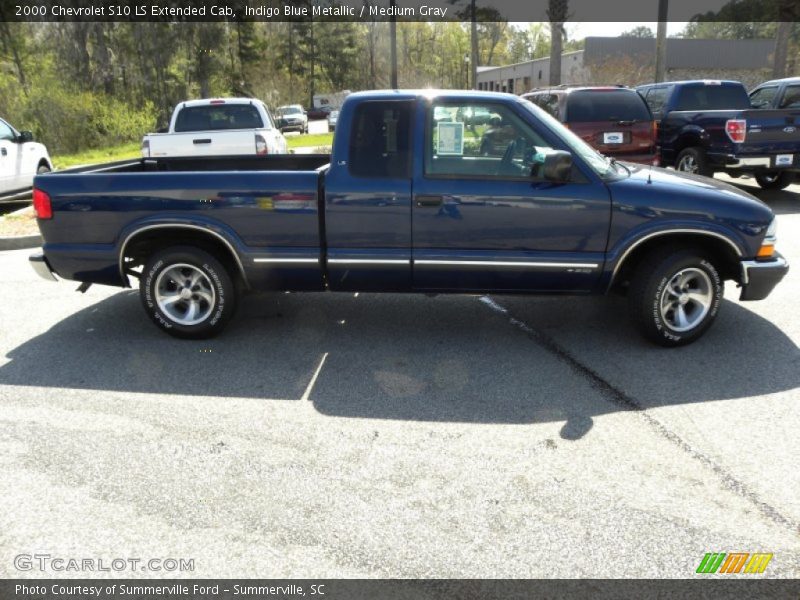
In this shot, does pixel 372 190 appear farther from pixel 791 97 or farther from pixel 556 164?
pixel 791 97

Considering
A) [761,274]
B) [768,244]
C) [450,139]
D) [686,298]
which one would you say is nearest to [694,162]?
[768,244]

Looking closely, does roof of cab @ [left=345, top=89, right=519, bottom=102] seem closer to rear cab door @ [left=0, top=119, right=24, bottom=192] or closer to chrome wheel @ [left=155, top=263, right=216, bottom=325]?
chrome wheel @ [left=155, top=263, right=216, bottom=325]

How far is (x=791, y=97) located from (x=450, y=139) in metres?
11.0

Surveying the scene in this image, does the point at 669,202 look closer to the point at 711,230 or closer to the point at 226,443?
the point at 711,230

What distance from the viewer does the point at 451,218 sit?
473cm

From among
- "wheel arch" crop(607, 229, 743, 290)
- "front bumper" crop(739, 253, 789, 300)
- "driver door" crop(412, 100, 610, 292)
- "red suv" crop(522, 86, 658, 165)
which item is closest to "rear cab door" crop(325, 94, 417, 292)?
"driver door" crop(412, 100, 610, 292)

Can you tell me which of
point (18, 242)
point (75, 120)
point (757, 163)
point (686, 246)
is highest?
point (75, 120)

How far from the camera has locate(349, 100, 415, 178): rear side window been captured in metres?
4.78

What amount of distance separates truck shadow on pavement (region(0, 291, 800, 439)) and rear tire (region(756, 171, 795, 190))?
7.92 meters

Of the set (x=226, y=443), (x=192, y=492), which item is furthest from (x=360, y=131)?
(x=192, y=492)

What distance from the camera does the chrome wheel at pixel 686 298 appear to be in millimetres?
4848

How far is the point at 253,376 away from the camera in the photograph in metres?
4.61

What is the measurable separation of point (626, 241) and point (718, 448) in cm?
170

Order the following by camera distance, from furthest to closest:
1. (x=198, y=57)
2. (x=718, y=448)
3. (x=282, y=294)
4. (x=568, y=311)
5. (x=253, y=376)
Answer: (x=198, y=57), (x=282, y=294), (x=568, y=311), (x=253, y=376), (x=718, y=448)
